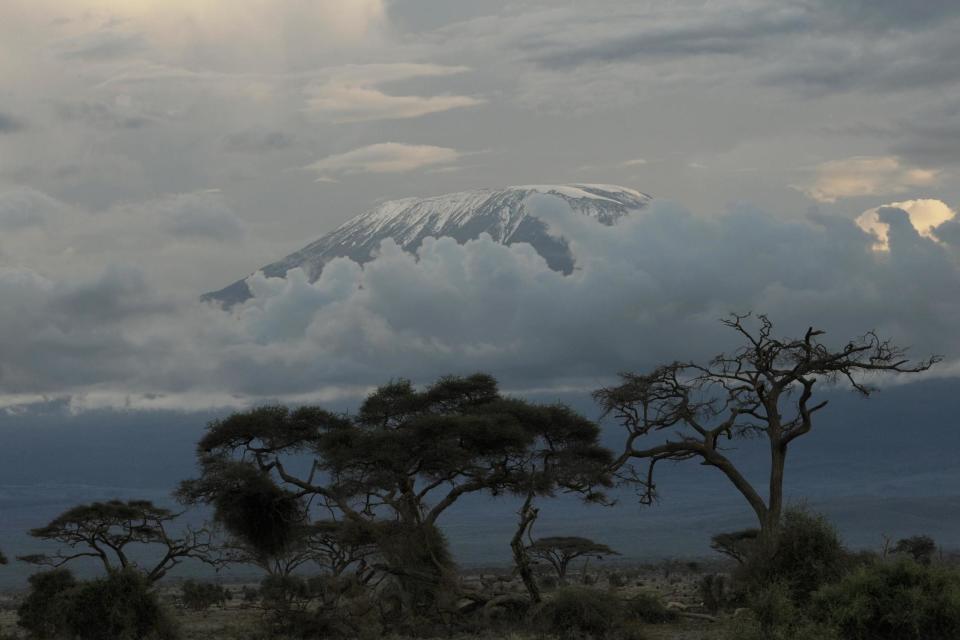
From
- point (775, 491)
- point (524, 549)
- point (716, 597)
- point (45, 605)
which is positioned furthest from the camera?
point (45, 605)

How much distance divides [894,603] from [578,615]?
984cm

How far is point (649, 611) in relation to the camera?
39375 mm

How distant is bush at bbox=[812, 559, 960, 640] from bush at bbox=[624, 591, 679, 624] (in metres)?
11.7

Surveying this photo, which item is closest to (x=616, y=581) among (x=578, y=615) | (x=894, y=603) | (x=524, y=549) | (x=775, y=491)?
(x=524, y=549)

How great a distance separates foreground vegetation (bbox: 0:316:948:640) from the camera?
1142 inches

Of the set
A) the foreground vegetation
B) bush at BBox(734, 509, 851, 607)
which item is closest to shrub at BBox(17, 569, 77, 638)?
the foreground vegetation

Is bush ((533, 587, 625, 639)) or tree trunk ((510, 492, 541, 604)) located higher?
tree trunk ((510, 492, 541, 604))

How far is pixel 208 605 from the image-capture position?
63000mm

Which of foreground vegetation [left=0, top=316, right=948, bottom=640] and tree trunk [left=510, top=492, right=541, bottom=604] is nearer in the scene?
foreground vegetation [left=0, top=316, right=948, bottom=640]

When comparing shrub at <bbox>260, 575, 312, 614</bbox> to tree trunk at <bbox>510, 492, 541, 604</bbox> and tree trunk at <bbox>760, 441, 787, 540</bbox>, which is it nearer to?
tree trunk at <bbox>510, 492, 541, 604</bbox>

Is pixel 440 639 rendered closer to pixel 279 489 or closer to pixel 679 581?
pixel 279 489

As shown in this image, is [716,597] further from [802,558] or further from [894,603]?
[894,603]

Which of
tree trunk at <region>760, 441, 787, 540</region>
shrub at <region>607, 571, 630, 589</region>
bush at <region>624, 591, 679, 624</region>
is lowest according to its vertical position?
shrub at <region>607, 571, 630, 589</region>

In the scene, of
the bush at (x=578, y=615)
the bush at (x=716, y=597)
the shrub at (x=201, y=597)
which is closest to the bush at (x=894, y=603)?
the bush at (x=578, y=615)
